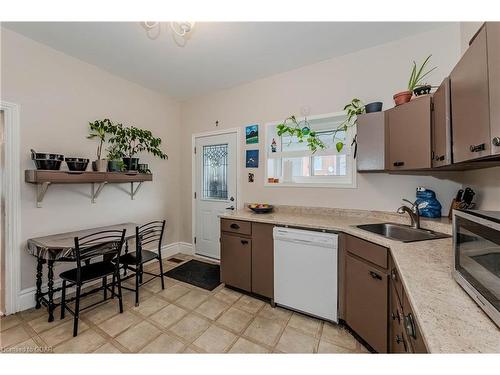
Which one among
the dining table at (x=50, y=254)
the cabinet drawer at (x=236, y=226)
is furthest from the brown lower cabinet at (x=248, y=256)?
the dining table at (x=50, y=254)

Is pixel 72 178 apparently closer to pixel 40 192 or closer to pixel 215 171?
pixel 40 192

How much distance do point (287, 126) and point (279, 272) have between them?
1805mm

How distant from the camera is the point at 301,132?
2.73 meters

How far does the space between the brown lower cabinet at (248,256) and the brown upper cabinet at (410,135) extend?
1.31 meters

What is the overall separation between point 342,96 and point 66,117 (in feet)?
10.4

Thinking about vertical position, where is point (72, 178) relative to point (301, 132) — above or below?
below

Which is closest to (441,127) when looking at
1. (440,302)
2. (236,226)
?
(440,302)

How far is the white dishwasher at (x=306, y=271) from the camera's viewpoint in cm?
191

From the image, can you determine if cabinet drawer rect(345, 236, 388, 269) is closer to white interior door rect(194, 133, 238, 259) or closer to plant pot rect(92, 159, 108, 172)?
white interior door rect(194, 133, 238, 259)

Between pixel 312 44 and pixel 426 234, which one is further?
pixel 312 44

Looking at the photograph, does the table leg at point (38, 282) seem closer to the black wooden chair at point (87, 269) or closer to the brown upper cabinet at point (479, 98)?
the black wooden chair at point (87, 269)
